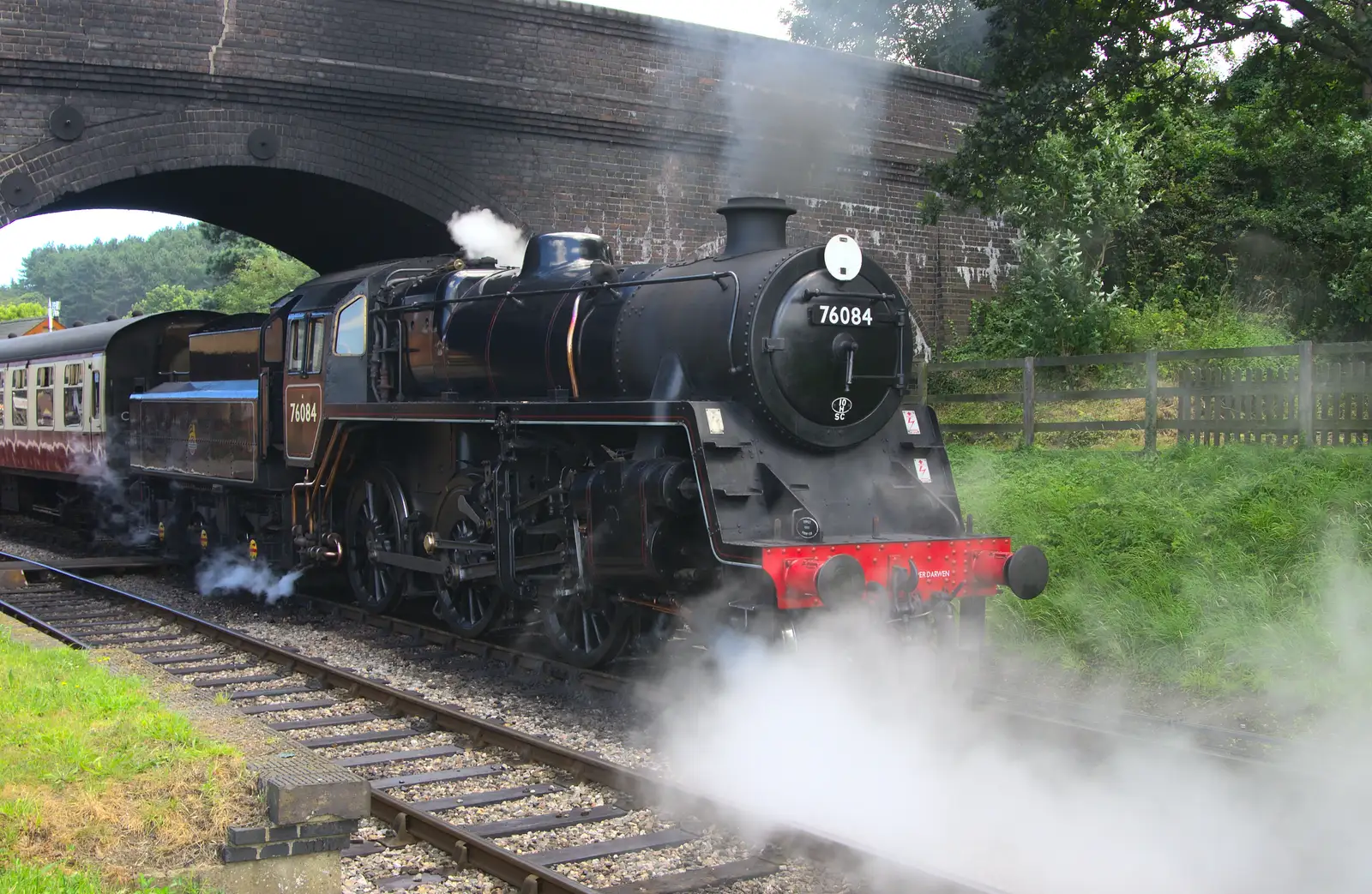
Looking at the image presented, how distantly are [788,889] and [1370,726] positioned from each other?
383 centimetres

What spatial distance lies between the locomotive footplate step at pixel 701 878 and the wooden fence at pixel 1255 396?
24.6 feet

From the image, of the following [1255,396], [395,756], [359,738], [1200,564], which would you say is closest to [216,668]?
[359,738]

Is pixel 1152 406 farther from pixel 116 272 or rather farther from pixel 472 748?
pixel 116 272

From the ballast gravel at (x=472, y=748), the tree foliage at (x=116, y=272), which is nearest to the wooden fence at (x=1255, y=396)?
the ballast gravel at (x=472, y=748)

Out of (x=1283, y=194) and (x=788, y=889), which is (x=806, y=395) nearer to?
(x=788, y=889)

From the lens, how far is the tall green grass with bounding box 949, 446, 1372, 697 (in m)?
7.76

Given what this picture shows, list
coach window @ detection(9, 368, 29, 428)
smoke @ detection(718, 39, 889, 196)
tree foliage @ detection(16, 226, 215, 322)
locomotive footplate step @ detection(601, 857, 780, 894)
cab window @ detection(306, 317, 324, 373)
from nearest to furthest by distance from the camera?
locomotive footplate step @ detection(601, 857, 780, 894)
cab window @ detection(306, 317, 324, 373)
smoke @ detection(718, 39, 889, 196)
coach window @ detection(9, 368, 29, 428)
tree foliage @ detection(16, 226, 215, 322)

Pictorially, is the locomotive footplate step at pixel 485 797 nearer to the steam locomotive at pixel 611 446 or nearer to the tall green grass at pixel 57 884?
the steam locomotive at pixel 611 446

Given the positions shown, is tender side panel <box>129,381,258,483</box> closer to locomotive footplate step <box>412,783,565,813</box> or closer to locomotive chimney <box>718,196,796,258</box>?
locomotive chimney <box>718,196,796,258</box>

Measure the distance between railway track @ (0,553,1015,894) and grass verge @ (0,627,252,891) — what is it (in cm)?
74

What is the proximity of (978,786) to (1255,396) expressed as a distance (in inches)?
256

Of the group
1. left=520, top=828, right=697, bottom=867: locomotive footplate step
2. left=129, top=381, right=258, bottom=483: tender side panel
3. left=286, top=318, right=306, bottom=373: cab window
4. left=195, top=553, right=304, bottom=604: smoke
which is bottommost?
left=520, top=828, right=697, bottom=867: locomotive footplate step

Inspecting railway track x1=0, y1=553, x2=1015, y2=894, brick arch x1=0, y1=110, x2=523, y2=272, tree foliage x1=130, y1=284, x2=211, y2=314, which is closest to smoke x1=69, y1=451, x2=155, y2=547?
brick arch x1=0, y1=110, x2=523, y2=272

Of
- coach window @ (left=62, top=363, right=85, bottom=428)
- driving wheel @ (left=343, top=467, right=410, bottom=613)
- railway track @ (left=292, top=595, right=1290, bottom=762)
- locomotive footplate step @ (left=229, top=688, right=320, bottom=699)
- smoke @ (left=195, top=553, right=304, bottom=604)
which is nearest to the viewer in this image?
railway track @ (left=292, top=595, right=1290, bottom=762)
